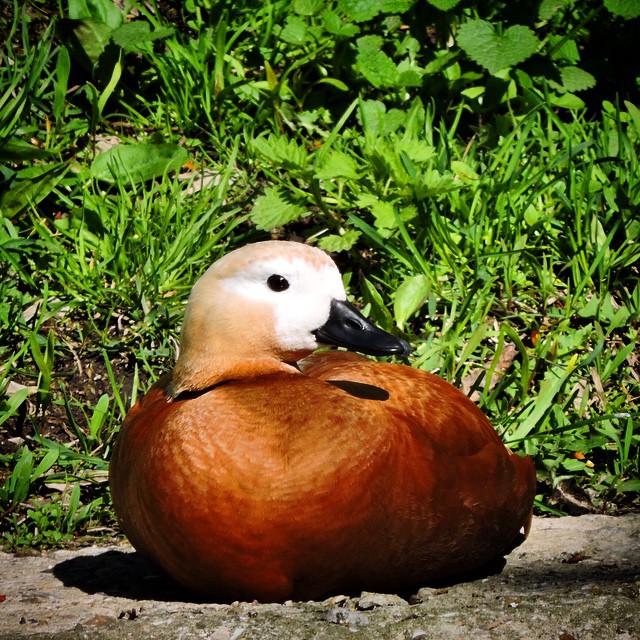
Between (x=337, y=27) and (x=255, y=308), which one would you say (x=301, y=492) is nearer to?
(x=255, y=308)

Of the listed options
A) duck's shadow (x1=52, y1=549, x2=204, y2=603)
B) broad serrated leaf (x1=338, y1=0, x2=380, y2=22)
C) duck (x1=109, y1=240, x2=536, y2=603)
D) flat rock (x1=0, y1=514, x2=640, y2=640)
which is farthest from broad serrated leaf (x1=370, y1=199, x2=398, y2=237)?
Result: duck's shadow (x1=52, y1=549, x2=204, y2=603)

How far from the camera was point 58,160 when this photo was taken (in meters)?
4.32

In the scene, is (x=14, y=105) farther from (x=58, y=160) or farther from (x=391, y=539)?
(x=391, y=539)

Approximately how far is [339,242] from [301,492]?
180cm

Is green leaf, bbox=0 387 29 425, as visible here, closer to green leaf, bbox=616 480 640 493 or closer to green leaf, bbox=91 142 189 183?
green leaf, bbox=91 142 189 183

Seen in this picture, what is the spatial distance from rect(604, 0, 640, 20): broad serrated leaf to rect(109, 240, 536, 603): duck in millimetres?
2188

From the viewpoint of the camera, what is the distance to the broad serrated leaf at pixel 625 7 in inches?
161

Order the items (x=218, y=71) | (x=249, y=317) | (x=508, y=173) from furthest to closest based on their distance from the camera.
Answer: (x=218, y=71), (x=508, y=173), (x=249, y=317)

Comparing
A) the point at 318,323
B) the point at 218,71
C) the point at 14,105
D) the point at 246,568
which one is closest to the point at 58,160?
the point at 14,105

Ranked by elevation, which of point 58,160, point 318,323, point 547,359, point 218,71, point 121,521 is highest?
point 218,71

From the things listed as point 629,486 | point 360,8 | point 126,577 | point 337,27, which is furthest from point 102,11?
point 629,486

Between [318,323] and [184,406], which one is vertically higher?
[318,323]

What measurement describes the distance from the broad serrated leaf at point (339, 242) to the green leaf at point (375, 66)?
2.56 ft

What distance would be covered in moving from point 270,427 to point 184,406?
0.25m
